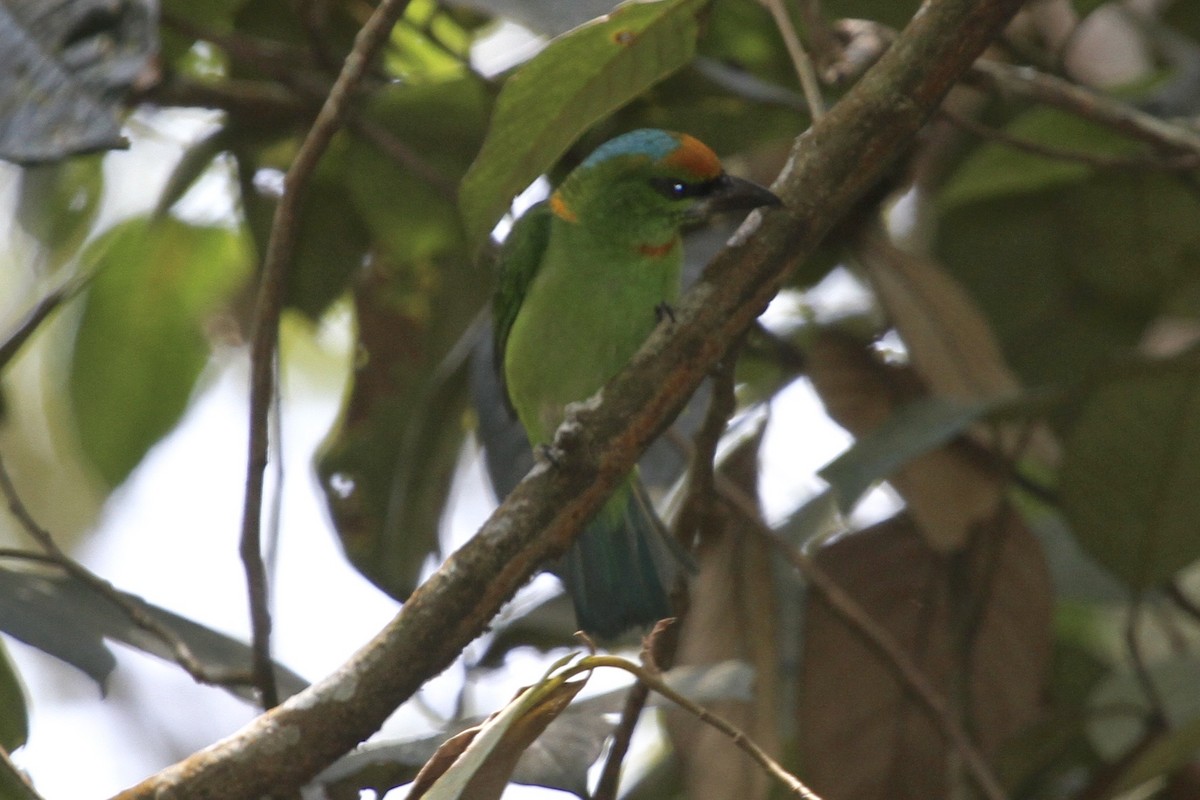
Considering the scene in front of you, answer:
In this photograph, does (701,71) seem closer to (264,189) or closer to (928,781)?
(264,189)

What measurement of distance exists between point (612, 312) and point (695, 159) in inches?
14.2

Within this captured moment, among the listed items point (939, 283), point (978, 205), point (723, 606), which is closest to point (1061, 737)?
point (723, 606)

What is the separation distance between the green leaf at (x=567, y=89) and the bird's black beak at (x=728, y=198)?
0.39 metres

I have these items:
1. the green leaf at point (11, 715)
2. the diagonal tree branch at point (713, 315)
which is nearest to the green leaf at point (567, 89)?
the diagonal tree branch at point (713, 315)

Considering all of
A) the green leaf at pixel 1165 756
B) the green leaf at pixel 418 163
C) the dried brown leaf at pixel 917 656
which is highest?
the green leaf at pixel 418 163

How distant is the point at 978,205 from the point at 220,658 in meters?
2.22

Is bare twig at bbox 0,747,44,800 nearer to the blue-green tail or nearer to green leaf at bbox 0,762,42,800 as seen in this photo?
green leaf at bbox 0,762,42,800

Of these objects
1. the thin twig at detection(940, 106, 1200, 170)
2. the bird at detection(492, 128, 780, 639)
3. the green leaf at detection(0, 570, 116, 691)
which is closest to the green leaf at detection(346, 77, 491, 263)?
the bird at detection(492, 128, 780, 639)

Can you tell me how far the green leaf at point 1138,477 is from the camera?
275 centimetres

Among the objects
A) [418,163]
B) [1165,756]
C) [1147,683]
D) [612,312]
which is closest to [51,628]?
[612,312]

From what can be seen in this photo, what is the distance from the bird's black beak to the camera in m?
2.62

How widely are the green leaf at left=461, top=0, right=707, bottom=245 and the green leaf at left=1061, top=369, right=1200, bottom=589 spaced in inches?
47.6

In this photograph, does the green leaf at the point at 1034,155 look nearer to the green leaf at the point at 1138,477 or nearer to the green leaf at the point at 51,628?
the green leaf at the point at 1138,477

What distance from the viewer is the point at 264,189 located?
3.30 metres
